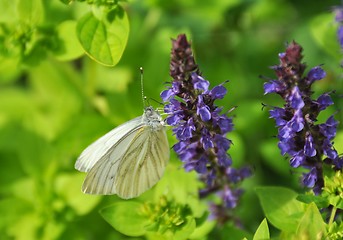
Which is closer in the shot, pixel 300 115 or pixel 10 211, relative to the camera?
pixel 300 115

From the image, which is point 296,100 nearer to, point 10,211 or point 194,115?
point 194,115

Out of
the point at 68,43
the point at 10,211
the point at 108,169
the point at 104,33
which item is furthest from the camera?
the point at 10,211

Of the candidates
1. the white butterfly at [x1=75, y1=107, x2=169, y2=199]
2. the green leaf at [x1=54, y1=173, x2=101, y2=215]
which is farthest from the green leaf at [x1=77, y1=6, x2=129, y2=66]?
the green leaf at [x1=54, y1=173, x2=101, y2=215]

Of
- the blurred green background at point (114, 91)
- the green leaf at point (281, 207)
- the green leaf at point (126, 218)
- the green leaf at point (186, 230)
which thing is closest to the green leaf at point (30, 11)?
the blurred green background at point (114, 91)

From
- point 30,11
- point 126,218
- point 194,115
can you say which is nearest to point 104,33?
point 30,11

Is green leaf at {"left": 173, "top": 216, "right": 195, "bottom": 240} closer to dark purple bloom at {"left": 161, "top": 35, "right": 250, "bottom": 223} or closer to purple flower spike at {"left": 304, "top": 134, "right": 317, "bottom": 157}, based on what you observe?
dark purple bloom at {"left": 161, "top": 35, "right": 250, "bottom": 223}

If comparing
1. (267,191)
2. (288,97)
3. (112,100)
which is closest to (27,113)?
(112,100)

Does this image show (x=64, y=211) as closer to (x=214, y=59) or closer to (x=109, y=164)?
(x=109, y=164)
